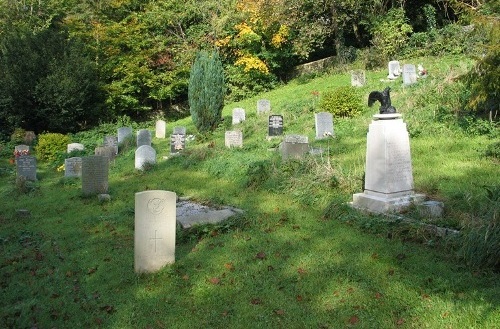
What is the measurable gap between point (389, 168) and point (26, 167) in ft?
38.6

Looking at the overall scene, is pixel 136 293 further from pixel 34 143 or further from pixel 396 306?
pixel 34 143

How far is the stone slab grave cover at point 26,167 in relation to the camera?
15.3 metres

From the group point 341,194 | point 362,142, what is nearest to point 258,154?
point 362,142

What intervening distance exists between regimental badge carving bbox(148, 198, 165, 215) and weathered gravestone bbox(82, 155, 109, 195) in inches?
244

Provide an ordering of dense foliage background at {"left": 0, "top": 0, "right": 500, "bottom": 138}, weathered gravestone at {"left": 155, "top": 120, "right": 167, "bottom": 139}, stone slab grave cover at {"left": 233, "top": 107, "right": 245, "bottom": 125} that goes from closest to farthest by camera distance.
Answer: stone slab grave cover at {"left": 233, "top": 107, "right": 245, "bottom": 125}
weathered gravestone at {"left": 155, "top": 120, "right": 167, "bottom": 139}
dense foliage background at {"left": 0, "top": 0, "right": 500, "bottom": 138}

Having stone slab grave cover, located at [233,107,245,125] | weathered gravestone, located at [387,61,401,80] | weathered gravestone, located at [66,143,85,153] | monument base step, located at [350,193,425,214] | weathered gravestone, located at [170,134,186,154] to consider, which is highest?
weathered gravestone, located at [387,61,401,80]

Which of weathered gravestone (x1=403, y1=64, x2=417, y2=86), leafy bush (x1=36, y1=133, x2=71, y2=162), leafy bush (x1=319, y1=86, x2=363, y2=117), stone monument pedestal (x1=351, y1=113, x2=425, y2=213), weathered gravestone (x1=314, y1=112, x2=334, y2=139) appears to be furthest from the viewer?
leafy bush (x1=36, y1=133, x2=71, y2=162)

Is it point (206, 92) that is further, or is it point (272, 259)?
point (206, 92)

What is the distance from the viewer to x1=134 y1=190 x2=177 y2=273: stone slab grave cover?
6.50m

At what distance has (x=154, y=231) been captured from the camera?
658 centimetres

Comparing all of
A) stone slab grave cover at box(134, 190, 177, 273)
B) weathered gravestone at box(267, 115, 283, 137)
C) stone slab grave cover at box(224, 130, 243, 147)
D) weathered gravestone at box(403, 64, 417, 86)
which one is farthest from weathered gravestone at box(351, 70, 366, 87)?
stone slab grave cover at box(134, 190, 177, 273)

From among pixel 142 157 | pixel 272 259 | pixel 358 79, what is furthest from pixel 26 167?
pixel 358 79

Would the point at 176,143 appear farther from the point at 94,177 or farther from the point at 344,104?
the point at 344,104

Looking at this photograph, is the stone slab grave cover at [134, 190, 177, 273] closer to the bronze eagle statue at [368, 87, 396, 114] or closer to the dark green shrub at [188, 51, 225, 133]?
the bronze eagle statue at [368, 87, 396, 114]
